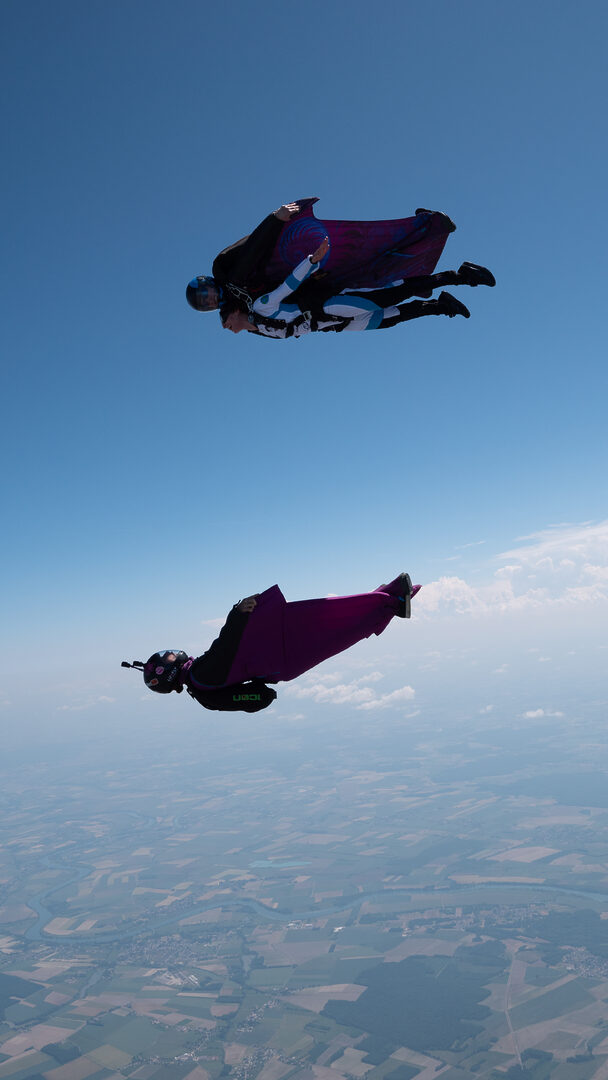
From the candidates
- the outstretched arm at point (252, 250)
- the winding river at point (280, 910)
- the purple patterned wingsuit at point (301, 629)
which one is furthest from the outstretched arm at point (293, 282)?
the winding river at point (280, 910)

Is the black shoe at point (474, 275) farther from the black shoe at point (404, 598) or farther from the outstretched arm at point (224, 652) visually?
the outstretched arm at point (224, 652)

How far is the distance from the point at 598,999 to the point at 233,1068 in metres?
51.6

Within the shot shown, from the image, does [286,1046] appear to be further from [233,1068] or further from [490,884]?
[490,884]

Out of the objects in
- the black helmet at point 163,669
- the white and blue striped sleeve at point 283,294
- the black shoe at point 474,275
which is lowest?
the black helmet at point 163,669

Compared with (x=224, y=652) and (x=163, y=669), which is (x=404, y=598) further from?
(x=163, y=669)

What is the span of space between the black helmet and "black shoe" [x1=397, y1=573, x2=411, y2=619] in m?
2.46

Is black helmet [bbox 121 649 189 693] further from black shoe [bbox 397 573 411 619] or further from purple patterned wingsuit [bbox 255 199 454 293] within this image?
purple patterned wingsuit [bbox 255 199 454 293]

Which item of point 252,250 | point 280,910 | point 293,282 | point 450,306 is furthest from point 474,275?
point 280,910

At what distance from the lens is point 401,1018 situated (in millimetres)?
82312

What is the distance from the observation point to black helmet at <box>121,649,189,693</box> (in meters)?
6.16

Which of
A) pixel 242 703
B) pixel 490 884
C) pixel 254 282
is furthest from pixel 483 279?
pixel 490 884

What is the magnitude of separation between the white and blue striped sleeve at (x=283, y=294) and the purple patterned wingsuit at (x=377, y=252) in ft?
0.94

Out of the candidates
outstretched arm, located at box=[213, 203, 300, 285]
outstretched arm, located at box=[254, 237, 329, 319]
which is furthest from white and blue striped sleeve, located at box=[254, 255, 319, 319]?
outstretched arm, located at box=[213, 203, 300, 285]

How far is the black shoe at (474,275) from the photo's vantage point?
615cm
